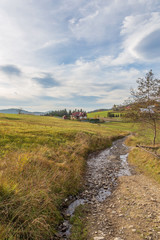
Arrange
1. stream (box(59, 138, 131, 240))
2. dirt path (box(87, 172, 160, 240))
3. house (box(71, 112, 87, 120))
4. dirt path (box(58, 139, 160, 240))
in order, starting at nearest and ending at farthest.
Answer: dirt path (box(87, 172, 160, 240)) → dirt path (box(58, 139, 160, 240)) → stream (box(59, 138, 131, 240)) → house (box(71, 112, 87, 120))

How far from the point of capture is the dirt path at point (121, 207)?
5.55 m

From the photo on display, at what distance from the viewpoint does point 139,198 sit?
830cm

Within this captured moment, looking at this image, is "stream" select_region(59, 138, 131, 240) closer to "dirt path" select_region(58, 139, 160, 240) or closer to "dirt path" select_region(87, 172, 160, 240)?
"dirt path" select_region(58, 139, 160, 240)

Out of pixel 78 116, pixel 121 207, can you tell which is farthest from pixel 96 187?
pixel 78 116

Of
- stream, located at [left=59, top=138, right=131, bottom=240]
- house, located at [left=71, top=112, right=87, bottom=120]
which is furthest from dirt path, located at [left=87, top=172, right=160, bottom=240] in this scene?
house, located at [left=71, top=112, right=87, bottom=120]

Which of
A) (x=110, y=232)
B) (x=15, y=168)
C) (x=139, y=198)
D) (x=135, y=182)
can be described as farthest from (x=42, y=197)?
(x=135, y=182)

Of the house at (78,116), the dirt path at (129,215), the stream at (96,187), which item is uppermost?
the house at (78,116)

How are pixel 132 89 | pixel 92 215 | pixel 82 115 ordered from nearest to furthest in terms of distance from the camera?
pixel 92 215 < pixel 132 89 < pixel 82 115

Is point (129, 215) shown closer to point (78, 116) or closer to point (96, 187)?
point (96, 187)

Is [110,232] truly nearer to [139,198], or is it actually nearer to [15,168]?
[139,198]

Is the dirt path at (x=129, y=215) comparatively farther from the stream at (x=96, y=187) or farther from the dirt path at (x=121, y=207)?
the stream at (x=96, y=187)

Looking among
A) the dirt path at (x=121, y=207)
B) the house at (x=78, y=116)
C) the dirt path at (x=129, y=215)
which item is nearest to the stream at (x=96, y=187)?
the dirt path at (x=121, y=207)

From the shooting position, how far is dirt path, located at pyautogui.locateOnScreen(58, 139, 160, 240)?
5.55 meters

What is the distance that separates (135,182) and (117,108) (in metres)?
13.2
